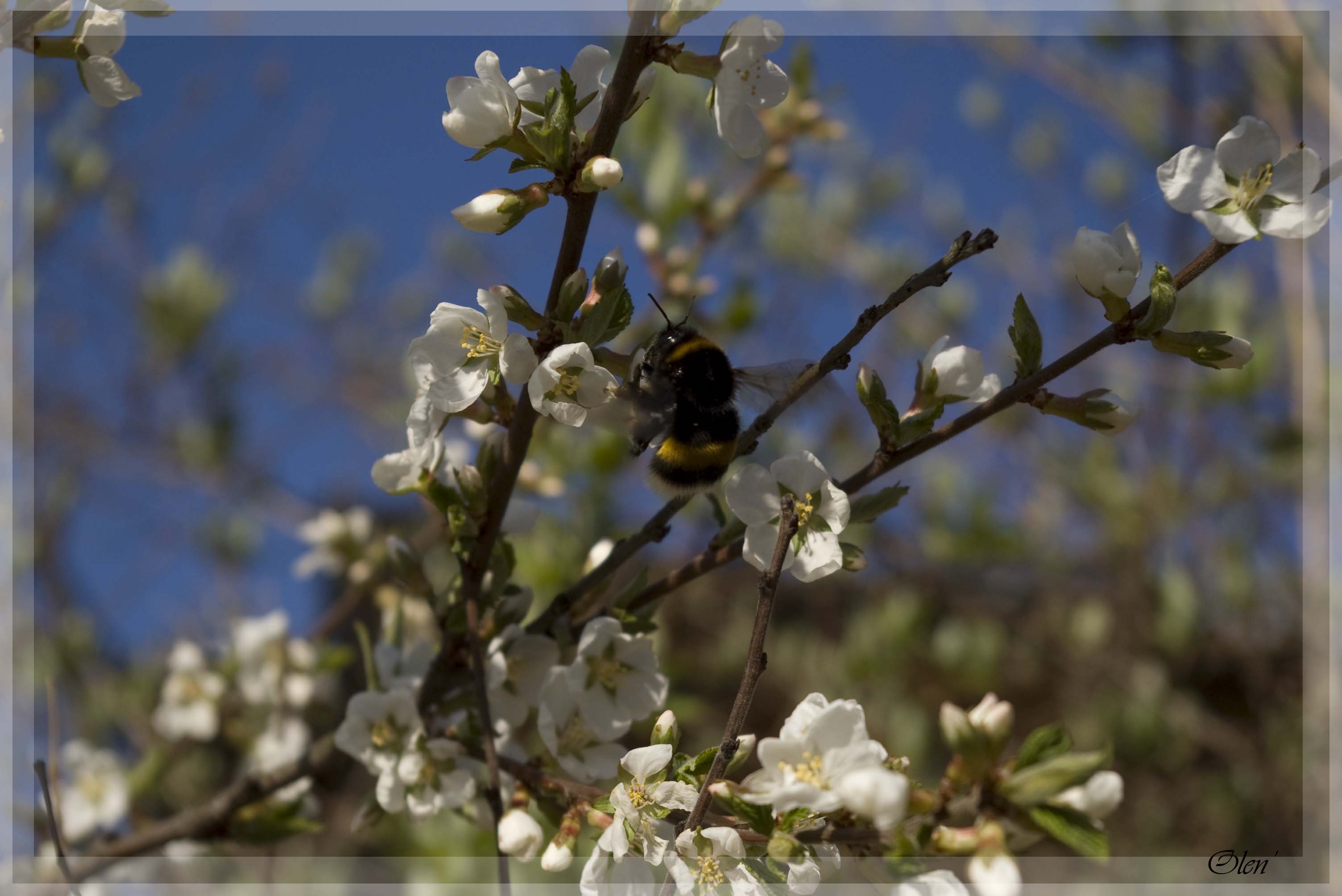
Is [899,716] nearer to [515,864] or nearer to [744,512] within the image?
[515,864]

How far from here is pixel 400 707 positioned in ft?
4.89

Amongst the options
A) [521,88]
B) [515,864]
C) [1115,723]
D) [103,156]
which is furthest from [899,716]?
[103,156]

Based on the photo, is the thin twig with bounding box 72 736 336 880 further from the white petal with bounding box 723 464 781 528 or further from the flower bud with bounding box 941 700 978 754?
the flower bud with bounding box 941 700 978 754

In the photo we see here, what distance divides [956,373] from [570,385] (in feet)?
1.82

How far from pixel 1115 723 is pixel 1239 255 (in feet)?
9.61

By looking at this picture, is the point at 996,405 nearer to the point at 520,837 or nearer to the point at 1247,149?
the point at 1247,149

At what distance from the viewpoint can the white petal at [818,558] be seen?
126 cm

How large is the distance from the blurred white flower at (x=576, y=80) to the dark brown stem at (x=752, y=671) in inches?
23.8

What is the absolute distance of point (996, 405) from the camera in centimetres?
126

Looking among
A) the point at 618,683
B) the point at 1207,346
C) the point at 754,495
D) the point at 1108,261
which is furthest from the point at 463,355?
the point at 1207,346

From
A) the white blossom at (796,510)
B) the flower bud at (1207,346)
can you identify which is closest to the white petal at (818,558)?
the white blossom at (796,510)

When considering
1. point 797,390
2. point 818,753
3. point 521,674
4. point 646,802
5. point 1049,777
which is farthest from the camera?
point 521,674

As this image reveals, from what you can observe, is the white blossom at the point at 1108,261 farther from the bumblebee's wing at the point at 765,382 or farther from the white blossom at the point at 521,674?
the white blossom at the point at 521,674

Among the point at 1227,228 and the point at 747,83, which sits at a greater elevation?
the point at 747,83
